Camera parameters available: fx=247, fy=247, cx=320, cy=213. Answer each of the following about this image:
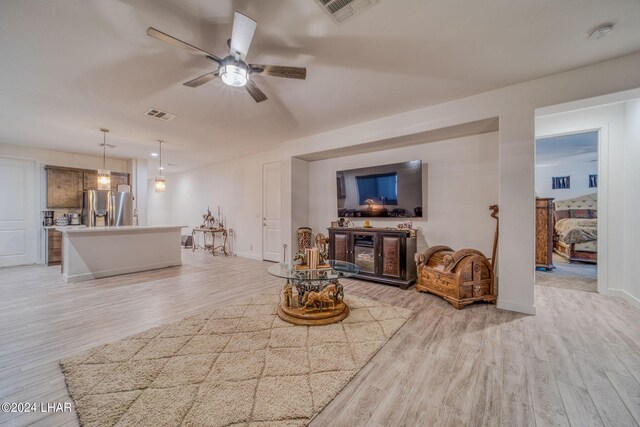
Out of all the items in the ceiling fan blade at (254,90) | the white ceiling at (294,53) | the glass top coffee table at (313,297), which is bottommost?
the glass top coffee table at (313,297)

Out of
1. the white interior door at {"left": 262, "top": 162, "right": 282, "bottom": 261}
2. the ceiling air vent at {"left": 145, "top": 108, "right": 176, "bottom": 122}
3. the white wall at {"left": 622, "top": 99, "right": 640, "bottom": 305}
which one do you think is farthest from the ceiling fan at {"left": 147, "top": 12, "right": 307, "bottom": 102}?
the white wall at {"left": 622, "top": 99, "right": 640, "bottom": 305}

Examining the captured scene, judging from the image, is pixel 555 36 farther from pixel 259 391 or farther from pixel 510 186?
pixel 259 391

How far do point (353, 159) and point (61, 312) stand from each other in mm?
4777

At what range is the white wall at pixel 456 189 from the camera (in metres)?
3.62

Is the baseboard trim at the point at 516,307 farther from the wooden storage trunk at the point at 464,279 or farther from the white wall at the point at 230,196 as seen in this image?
the white wall at the point at 230,196

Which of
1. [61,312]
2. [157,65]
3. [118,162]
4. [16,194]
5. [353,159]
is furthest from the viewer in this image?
[118,162]

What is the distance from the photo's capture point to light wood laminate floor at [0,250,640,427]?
145cm

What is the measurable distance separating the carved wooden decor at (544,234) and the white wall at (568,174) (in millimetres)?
2826

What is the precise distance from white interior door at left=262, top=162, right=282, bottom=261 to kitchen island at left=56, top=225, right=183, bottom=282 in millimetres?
1900

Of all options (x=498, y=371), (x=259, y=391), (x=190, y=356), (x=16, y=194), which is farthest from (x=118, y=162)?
(x=498, y=371)

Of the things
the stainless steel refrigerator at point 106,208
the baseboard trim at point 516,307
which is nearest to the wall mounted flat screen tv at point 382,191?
the baseboard trim at point 516,307

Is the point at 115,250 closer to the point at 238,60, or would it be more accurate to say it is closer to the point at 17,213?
the point at 17,213

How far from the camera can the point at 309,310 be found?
8.53ft

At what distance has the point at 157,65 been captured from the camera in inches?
96.7
